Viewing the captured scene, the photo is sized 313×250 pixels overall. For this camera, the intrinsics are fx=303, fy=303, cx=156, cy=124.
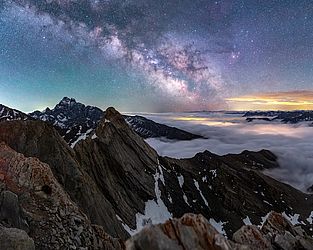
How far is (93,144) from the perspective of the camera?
11756cm

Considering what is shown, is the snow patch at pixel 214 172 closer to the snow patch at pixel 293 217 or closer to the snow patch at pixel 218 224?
the snow patch at pixel 218 224

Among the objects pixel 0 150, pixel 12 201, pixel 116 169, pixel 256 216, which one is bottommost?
pixel 256 216

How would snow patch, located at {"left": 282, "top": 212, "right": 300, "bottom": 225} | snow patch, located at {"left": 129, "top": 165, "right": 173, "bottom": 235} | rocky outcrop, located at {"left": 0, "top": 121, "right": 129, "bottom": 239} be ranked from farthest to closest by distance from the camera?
snow patch, located at {"left": 282, "top": 212, "right": 300, "bottom": 225} < snow patch, located at {"left": 129, "top": 165, "right": 173, "bottom": 235} < rocky outcrop, located at {"left": 0, "top": 121, "right": 129, "bottom": 239}

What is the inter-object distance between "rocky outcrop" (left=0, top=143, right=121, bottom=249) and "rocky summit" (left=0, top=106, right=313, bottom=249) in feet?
0.25

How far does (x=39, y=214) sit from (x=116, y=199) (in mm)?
76967

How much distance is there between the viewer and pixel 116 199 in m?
100

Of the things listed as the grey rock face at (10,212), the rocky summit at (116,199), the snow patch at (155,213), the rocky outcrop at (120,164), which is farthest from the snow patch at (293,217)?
the grey rock face at (10,212)

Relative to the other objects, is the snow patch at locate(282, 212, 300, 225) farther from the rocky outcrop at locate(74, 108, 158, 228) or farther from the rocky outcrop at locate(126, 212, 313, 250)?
the rocky outcrop at locate(126, 212, 313, 250)

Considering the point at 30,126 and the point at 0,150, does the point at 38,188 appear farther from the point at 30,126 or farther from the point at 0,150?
the point at 30,126

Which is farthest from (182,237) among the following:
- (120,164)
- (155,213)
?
(120,164)

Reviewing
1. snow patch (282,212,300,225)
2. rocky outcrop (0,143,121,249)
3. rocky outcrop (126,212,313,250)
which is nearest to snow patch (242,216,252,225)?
snow patch (282,212,300,225)

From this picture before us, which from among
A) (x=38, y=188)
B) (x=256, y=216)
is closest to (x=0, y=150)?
(x=38, y=188)

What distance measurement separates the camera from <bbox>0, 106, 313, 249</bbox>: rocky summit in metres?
16.7

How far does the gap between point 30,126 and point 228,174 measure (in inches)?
5905
